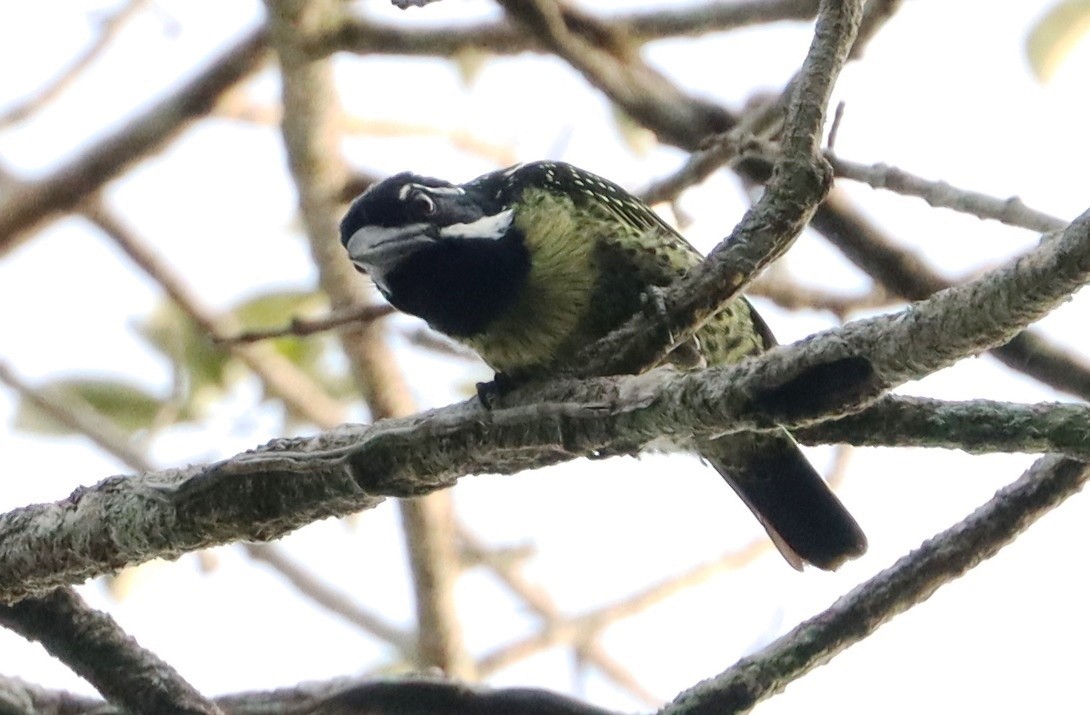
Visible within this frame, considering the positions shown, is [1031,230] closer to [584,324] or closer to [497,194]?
[584,324]

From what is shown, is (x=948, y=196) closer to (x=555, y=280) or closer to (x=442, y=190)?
(x=555, y=280)

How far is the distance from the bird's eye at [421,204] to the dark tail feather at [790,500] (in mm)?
770

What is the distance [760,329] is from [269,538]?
4.27 feet

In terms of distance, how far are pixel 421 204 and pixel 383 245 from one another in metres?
0.17

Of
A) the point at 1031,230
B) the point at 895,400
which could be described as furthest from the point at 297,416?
the point at 895,400

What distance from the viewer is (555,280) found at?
2701mm

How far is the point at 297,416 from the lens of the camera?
15.1ft

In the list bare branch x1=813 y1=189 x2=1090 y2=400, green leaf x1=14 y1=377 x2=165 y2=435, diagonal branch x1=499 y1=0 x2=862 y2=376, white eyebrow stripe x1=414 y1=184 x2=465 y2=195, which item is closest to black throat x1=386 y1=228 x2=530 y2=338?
white eyebrow stripe x1=414 y1=184 x2=465 y2=195

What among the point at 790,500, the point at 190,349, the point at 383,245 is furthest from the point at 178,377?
the point at 790,500

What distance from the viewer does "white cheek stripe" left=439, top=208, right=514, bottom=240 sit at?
281 cm

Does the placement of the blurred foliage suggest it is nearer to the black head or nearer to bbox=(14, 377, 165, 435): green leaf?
bbox=(14, 377, 165, 435): green leaf

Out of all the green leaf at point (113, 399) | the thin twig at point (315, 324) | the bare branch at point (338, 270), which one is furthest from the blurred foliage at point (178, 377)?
the thin twig at point (315, 324)

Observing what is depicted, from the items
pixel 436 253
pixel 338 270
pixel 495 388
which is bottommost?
pixel 495 388

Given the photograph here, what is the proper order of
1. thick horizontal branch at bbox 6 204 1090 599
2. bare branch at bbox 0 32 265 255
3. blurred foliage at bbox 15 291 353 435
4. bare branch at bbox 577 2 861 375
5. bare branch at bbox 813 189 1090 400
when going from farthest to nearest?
blurred foliage at bbox 15 291 353 435, bare branch at bbox 0 32 265 255, bare branch at bbox 813 189 1090 400, bare branch at bbox 577 2 861 375, thick horizontal branch at bbox 6 204 1090 599
